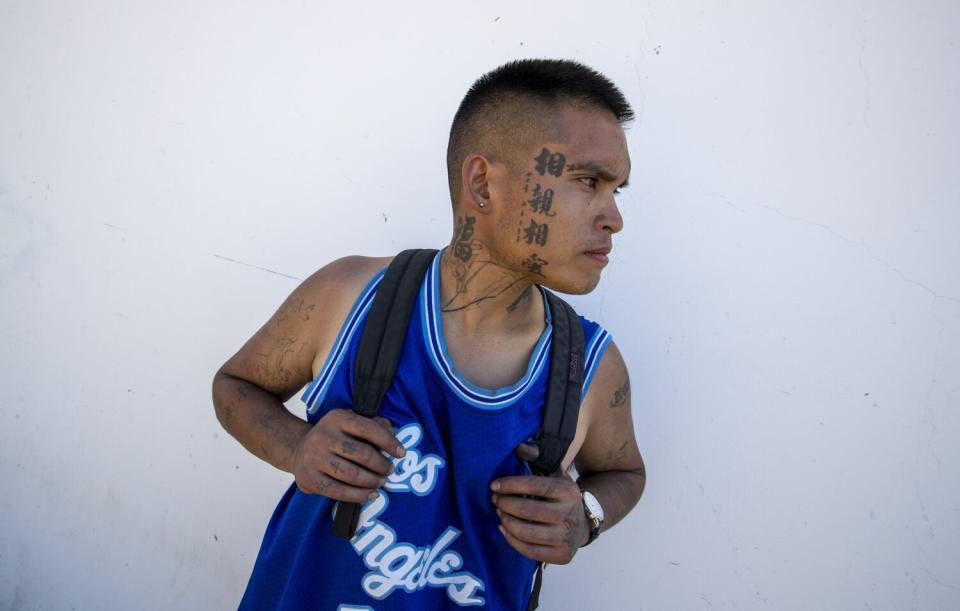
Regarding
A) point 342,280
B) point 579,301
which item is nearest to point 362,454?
point 342,280

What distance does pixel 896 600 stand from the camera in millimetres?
1744

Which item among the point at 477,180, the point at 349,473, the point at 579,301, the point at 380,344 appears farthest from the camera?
the point at 579,301

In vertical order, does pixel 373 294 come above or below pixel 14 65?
below

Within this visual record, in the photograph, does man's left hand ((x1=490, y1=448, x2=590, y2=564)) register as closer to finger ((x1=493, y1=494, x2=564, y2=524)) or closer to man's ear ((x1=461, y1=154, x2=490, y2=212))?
finger ((x1=493, y1=494, x2=564, y2=524))

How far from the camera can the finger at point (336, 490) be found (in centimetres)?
134

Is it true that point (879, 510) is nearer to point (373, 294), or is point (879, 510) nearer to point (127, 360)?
point (373, 294)

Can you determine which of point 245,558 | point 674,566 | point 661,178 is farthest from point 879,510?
point 245,558

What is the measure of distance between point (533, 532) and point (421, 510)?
0.24 meters

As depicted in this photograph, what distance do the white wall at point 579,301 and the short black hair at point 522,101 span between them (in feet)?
1.48

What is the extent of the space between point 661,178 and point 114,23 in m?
2.09

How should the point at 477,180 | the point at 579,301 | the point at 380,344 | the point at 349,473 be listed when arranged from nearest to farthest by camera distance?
the point at 349,473, the point at 380,344, the point at 477,180, the point at 579,301

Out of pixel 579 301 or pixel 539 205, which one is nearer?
pixel 539 205

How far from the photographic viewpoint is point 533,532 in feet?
4.45

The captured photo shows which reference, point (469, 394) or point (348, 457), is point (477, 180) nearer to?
point (469, 394)
